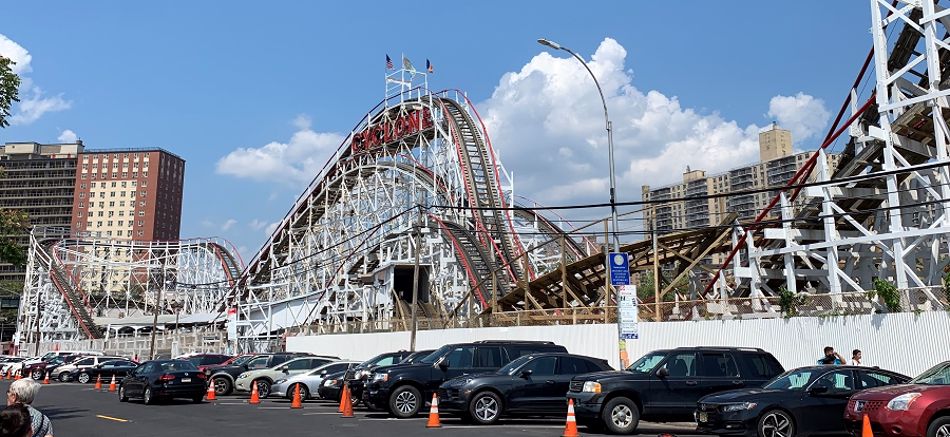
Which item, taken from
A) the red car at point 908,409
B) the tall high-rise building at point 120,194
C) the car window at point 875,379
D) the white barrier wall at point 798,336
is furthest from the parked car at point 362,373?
the tall high-rise building at point 120,194

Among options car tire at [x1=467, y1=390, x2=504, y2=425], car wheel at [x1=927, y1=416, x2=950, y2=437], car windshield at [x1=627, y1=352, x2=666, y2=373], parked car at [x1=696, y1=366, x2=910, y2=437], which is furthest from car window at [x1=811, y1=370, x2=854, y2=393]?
car tire at [x1=467, y1=390, x2=504, y2=425]

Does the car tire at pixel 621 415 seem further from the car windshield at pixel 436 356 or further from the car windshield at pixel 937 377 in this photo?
the car windshield at pixel 436 356

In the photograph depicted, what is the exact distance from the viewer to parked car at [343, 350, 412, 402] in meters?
21.0

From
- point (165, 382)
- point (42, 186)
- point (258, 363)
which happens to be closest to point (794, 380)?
point (165, 382)

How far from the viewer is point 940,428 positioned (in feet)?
36.0

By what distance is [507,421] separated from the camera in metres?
17.4

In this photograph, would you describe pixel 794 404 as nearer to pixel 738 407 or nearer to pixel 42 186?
pixel 738 407

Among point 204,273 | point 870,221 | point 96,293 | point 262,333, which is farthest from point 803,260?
point 96,293

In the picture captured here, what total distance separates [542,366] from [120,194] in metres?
174

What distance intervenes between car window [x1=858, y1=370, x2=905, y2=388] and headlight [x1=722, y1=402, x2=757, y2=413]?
218 cm

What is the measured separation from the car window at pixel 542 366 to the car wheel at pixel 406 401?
9.84 feet

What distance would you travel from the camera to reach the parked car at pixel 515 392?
1655cm

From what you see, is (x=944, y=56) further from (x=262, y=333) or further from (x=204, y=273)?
(x=204, y=273)

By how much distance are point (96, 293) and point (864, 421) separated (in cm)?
10473
